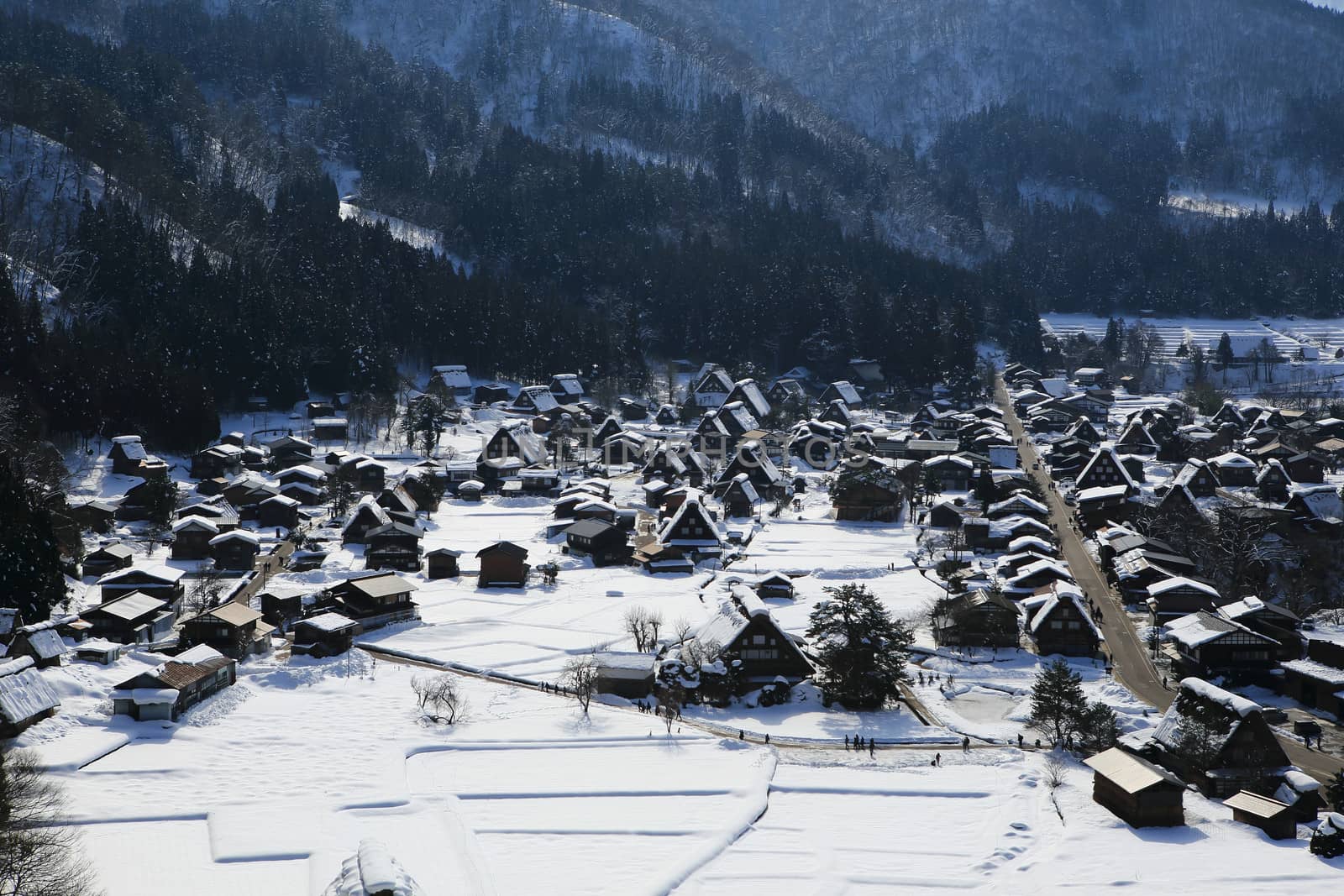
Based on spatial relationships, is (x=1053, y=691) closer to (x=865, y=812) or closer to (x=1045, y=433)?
(x=865, y=812)

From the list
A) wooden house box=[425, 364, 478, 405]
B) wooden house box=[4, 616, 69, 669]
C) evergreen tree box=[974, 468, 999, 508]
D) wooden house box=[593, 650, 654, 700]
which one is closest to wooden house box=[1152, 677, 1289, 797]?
wooden house box=[593, 650, 654, 700]

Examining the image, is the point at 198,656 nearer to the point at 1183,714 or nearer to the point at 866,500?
the point at 1183,714

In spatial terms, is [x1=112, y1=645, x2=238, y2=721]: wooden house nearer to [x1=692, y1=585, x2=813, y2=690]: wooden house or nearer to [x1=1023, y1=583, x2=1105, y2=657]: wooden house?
[x1=692, y1=585, x2=813, y2=690]: wooden house

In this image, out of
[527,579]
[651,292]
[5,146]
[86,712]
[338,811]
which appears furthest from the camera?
[651,292]

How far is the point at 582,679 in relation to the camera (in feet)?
84.3

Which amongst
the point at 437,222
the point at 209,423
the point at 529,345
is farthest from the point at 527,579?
the point at 437,222

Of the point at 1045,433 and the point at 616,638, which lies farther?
the point at 1045,433

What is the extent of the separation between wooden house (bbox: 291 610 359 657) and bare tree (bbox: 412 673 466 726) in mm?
3742

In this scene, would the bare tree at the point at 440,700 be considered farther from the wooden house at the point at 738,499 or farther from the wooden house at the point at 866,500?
the wooden house at the point at 866,500

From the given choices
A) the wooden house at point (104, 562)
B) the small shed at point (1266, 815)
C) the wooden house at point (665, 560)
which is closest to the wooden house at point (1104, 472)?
the wooden house at point (665, 560)

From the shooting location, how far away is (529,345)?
250 feet

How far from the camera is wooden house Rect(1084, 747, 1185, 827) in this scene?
62.7 feet

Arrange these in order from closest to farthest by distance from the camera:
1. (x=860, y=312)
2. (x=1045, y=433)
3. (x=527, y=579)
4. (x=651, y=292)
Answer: (x=527, y=579)
(x=1045, y=433)
(x=860, y=312)
(x=651, y=292)

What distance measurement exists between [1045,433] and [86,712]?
59539 millimetres
